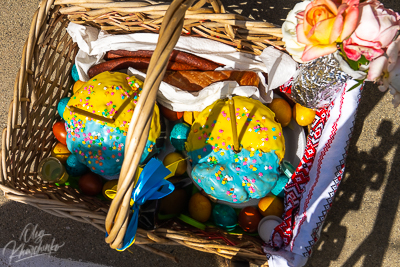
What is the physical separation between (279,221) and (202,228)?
233 millimetres

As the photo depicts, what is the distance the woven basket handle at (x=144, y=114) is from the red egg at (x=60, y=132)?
0.46 meters

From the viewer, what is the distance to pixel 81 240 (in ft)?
3.50

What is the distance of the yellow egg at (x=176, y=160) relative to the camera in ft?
2.85

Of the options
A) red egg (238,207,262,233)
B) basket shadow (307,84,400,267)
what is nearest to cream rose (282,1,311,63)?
red egg (238,207,262,233)

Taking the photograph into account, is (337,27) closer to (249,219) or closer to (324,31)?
(324,31)

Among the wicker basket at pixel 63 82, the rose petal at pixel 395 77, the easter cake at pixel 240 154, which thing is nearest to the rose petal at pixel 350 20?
the rose petal at pixel 395 77

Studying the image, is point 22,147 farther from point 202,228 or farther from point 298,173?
point 298,173

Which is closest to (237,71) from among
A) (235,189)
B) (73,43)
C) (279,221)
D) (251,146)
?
(251,146)

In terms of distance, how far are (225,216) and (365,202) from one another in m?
0.52

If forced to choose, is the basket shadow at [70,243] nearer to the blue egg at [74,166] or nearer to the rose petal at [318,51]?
the blue egg at [74,166]

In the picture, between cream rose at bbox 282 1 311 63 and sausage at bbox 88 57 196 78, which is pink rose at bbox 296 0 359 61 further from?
sausage at bbox 88 57 196 78

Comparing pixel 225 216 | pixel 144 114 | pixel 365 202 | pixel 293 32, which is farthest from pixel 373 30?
pixel 365 202

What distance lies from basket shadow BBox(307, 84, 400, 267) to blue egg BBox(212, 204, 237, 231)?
1.18 feet

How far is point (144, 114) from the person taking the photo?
530 millimetres
